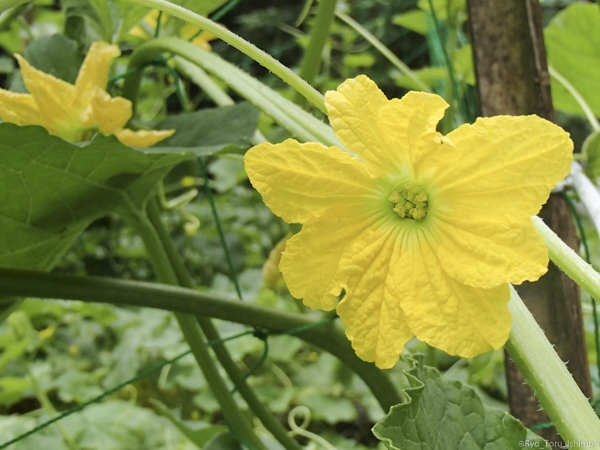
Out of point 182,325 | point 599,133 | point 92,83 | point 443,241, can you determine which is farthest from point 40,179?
point 599,133

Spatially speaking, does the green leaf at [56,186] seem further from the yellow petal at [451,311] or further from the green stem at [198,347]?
the yellow petal at [451,311]

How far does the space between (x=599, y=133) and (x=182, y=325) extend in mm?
500

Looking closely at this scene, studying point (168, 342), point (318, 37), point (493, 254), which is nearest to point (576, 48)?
point (318, 37)

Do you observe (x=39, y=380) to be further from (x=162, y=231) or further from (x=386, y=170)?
(x=386, y=170)

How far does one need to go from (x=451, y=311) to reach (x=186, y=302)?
28 centimetres

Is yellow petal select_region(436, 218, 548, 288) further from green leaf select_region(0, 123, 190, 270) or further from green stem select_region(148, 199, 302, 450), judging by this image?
green stem select_region(148, 199, 302, 450)

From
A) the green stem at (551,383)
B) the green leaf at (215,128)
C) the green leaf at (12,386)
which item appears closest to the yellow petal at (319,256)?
the green stem at (551,383)

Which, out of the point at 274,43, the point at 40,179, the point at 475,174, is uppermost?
the point at 274,43

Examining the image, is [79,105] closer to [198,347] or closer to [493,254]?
[198,347]

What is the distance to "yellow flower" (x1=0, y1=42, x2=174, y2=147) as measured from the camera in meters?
0.56

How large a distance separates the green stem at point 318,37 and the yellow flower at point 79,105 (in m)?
0.17

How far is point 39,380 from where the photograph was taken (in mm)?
1244

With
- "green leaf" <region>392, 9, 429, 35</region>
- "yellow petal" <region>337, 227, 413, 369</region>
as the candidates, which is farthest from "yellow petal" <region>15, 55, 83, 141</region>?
"green leaf" <region>392, 9, 429, 35</region>

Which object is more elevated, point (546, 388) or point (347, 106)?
point (347, 106)
